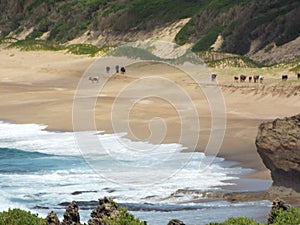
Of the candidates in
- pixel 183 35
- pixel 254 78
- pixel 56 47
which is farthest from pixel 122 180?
pixel 56 47

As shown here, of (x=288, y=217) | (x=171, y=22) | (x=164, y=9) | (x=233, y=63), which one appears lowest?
(x=288, y=217)

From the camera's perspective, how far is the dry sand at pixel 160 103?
103 feet

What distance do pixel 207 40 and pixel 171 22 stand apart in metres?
10.9

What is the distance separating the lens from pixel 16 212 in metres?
13.4

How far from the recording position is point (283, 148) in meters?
19.8

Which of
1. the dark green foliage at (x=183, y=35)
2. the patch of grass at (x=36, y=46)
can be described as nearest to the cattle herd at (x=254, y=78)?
the dark green foliage at (x=183, y=35)

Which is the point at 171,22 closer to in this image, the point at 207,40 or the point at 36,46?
the point at 207,40

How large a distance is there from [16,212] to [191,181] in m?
10.6

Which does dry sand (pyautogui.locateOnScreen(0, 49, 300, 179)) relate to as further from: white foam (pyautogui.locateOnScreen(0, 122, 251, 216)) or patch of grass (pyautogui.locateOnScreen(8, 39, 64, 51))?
patch of grass (pyautogui.locateOnScreen(8, 39, 64, 51))

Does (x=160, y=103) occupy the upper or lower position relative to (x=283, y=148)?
upper

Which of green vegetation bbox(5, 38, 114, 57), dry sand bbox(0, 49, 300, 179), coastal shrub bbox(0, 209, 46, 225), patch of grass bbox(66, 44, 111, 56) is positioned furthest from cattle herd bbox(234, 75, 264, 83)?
coastal shrub bbox(0, 209, 46, 225)

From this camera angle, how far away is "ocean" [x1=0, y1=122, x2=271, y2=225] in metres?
20.0

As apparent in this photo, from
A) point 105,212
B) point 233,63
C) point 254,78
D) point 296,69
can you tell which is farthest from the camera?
point 233,63

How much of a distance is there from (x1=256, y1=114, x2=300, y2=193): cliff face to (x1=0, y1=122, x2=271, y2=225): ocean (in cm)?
89
